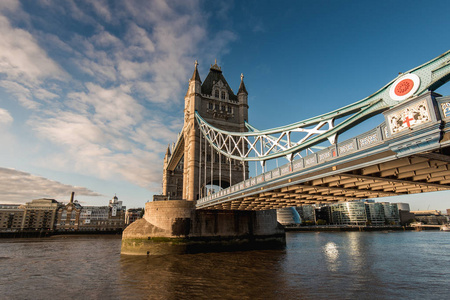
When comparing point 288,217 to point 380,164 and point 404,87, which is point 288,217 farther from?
point 404,87

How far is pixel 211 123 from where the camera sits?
40.1m

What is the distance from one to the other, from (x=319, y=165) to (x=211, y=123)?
28.6m

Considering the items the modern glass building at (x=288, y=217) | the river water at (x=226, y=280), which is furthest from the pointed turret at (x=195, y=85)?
the modern glass building at (x=288, y=217)

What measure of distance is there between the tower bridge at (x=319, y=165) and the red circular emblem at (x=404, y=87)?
38mm

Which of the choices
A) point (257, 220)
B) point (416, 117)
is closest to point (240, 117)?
point (257, 220)

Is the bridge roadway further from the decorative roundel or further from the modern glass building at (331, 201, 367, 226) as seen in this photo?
the modern glass building at (331, 201, 367, 226)

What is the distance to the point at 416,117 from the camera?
27.6 ft

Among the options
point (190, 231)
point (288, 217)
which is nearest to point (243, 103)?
point (190, 231)

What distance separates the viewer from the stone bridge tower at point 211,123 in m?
35.8

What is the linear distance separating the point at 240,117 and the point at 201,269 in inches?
1065

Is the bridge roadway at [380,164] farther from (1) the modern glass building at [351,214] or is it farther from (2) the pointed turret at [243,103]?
(1) the modern glass building at [351,214]

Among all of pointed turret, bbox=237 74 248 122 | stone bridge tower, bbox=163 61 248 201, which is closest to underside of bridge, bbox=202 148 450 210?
stone bridge tower, bbox=163 61 248 201

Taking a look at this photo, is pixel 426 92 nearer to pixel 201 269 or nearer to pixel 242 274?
pixel 242 274

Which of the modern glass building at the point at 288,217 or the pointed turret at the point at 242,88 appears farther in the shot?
the modern glass building at the point at 288,217
